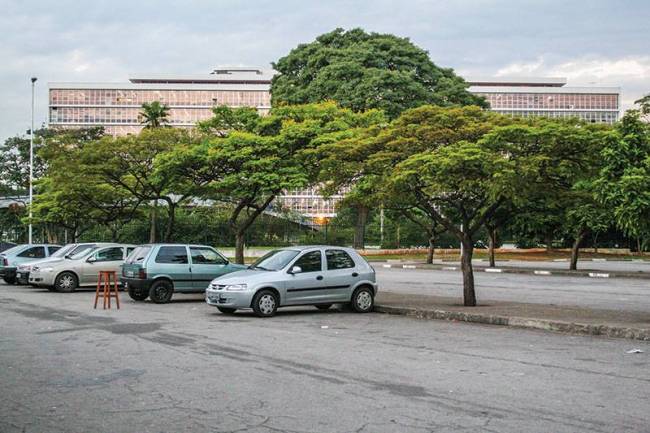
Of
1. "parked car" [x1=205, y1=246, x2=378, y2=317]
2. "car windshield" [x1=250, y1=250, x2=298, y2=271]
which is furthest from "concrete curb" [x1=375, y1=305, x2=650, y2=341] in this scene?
"car windshield" [x1=250, y1=250, x2=298, y2=271]

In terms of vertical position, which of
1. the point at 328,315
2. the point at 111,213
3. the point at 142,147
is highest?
the point at 142,147

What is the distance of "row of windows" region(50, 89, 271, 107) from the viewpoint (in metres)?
125

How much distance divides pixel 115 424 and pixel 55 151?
113 ft

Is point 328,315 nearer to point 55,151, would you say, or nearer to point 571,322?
point 571,322

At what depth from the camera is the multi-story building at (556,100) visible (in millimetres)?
125938

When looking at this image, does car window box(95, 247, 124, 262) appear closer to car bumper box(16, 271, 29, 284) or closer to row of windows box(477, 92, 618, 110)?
car bumper box(16, 271, 29, 284)

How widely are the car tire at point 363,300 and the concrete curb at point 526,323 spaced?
0.35 m

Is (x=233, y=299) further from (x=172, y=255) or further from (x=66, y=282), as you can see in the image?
(x=66, y=282)

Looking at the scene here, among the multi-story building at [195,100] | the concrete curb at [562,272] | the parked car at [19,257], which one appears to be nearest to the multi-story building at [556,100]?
the multi-story building at [195,100]

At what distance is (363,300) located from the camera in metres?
18.6

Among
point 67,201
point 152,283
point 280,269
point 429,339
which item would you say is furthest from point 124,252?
point 429,339

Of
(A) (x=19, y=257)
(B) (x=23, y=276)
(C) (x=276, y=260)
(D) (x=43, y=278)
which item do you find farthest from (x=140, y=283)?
Result: (A) (x=19, y=257)

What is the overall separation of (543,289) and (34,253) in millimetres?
19657

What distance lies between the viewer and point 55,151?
39031 mm
